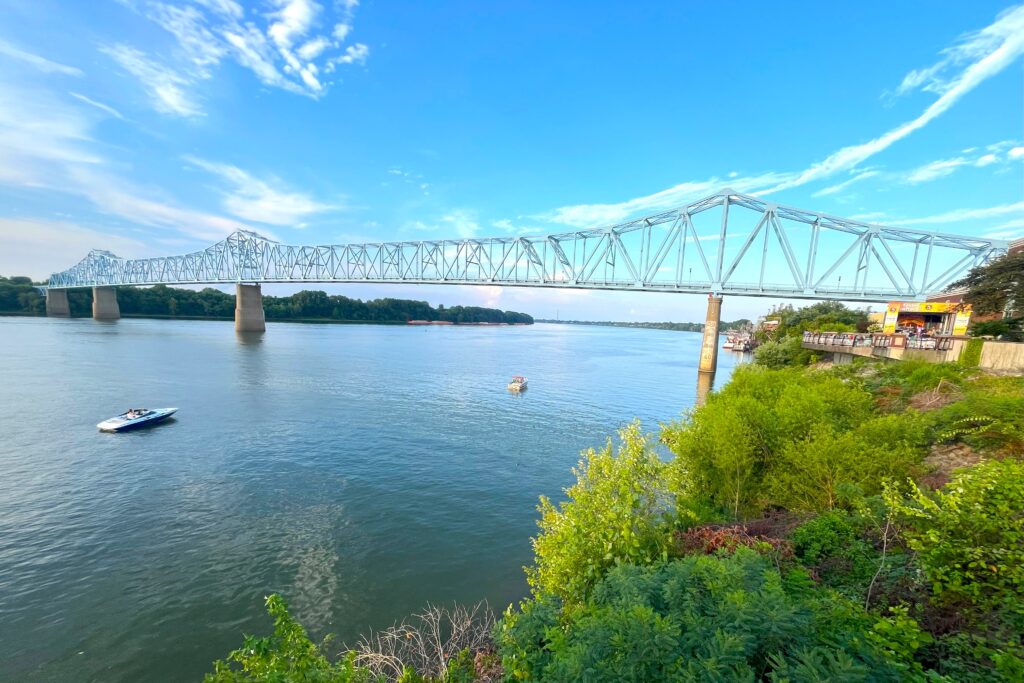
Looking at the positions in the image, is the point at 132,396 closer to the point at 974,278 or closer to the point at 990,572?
the point at 990,572

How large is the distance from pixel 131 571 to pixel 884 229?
10264 centimetres

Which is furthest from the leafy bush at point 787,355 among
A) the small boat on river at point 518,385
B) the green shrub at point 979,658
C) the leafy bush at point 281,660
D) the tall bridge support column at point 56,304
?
the tall bridge support column at point 56,304

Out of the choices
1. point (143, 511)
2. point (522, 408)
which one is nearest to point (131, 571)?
point (143, 511)

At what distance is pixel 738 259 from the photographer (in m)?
73.2

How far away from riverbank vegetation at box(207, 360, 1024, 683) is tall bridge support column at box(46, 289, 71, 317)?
201764mm

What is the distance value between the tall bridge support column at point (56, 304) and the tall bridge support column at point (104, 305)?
1721 centimetres

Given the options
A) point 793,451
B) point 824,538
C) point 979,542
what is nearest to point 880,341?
point 793,451

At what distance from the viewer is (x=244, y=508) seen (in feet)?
61.1

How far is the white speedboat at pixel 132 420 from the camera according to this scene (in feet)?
91.9

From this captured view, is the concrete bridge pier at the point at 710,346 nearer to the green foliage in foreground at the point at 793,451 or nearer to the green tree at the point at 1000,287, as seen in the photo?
the green tree at the point at 1000,287

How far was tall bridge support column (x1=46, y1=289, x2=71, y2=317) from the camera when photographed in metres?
141

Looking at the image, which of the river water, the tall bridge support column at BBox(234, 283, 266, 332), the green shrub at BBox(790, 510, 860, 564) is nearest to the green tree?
the river water

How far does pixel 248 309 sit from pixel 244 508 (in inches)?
4324

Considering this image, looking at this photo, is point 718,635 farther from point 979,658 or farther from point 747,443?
point 747,443
